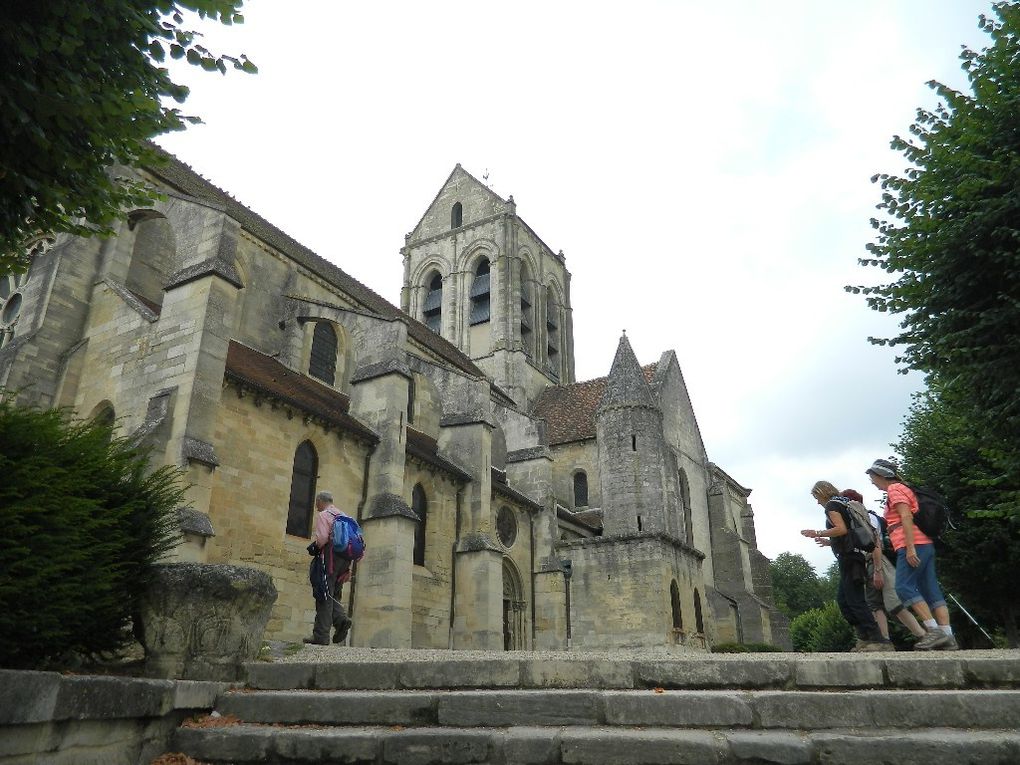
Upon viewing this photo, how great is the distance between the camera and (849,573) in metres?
7.12

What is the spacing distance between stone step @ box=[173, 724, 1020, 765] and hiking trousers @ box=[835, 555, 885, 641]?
3.38m

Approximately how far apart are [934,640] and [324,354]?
15.3m

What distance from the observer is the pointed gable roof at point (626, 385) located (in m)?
22.3

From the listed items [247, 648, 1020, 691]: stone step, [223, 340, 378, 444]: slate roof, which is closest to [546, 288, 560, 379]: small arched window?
[223, 340, 378, 444]: slate roof

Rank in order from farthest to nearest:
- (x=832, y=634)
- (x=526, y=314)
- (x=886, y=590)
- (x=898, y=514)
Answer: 1. (x=526, y=314)
2. (x=832, y=634)
3. (x=886, y=590)
4. (x=898, y=514)

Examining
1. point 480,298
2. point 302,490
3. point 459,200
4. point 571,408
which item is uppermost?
point 459,200

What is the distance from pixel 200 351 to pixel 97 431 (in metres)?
6.77

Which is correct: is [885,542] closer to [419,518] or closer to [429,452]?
[419,518]

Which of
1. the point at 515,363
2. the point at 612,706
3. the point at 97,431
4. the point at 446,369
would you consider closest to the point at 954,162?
the point at 612,706

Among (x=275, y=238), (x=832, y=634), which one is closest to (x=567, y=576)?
(x=275, y=238)

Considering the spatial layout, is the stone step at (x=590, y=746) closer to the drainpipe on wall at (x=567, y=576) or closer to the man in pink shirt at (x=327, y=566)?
the man in pink shirt at (x=327, y=566)

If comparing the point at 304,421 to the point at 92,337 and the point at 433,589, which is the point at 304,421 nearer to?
the point at 92,337

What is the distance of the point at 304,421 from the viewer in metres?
14.1

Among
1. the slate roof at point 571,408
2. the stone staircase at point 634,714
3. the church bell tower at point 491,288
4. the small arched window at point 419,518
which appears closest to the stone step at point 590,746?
the stone staircase at point 634,714
